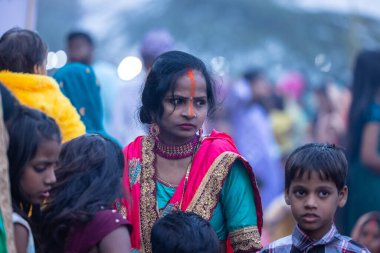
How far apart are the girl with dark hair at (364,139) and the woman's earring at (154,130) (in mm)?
2977

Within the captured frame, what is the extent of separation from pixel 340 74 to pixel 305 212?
18885 mm

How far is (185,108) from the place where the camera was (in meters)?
5.16

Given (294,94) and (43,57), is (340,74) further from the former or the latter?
(43,57)

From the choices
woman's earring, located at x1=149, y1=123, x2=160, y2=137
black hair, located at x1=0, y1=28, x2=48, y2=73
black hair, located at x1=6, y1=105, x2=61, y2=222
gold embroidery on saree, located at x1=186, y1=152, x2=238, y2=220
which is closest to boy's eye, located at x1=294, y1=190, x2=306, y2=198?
gold embroidery on saree, located at x1=186, y1=152, x2=238, y2=220

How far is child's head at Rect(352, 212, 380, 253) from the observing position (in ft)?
23.3

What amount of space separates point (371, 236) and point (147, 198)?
254cm

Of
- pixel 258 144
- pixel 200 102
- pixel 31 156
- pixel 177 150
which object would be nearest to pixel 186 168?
pixel 177 150

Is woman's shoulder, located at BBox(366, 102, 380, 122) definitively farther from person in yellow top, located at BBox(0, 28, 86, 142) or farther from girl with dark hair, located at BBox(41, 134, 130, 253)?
girl with dark hair, located at BBox(41, 134, 130, 253)

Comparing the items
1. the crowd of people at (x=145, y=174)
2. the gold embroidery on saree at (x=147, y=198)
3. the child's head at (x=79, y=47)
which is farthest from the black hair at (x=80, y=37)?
the gold embroidery on saree at (x=147, y=198)

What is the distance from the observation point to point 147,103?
211 inches

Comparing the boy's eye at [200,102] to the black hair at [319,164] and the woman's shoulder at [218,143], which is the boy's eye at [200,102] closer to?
the woman's shoulder at [218,143]

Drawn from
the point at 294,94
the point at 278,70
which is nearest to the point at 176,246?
the point at 294,94

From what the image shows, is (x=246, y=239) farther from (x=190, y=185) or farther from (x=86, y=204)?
(x=86, y=204)

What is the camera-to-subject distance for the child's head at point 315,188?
5.00m
